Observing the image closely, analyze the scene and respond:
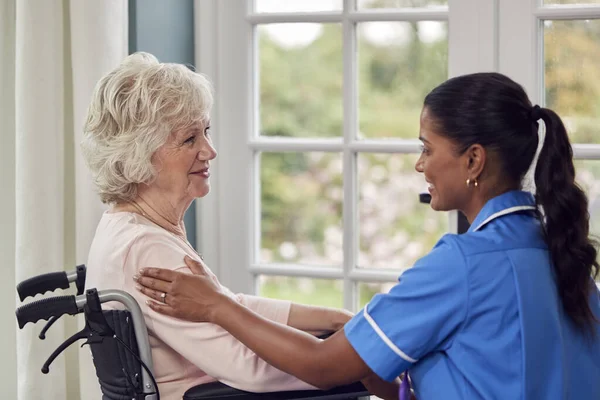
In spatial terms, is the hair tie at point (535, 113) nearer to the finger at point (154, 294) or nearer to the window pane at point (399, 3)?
the finger at point (154, 294)

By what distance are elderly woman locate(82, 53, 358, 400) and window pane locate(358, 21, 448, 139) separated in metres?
0.81

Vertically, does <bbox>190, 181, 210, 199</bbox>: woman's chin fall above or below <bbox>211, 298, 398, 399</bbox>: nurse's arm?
above

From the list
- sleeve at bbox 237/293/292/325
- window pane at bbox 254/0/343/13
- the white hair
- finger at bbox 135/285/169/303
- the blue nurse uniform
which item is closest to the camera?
the blue nurse uniform

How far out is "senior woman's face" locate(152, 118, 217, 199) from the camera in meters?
2.03

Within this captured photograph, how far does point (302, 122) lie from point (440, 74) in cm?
47

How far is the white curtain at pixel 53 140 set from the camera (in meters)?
2.40

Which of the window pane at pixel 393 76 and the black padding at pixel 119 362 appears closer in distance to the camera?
the black padding at pixel 119 362

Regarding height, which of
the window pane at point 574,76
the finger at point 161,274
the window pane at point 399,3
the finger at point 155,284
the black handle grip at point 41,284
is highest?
the window pane at point 399,3

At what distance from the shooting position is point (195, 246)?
295cm

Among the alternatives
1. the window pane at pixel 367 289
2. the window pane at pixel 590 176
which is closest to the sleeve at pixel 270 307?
the window pane at pixel 367 289

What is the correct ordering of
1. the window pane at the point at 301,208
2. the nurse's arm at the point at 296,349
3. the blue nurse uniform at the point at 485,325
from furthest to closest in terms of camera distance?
the window pane at the point at 301,208
the nurse's arm at the point at 296,349
the blue nurse uniform at the point at 485,325

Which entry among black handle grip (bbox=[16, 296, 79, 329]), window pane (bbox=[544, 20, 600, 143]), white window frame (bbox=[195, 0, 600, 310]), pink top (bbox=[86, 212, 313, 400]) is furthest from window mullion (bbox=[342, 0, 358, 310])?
black handle grip (bbox=[16, 296, 79, 329])

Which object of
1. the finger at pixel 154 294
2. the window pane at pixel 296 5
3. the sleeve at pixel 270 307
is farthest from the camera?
the window pane at pixel 296 5

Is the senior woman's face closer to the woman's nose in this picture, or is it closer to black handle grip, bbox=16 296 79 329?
the woman's nose
